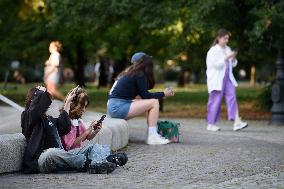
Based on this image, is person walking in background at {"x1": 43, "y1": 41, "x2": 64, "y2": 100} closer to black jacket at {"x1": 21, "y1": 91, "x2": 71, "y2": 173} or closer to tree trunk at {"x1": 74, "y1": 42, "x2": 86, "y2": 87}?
black jacket at {"x1": 21, "y1": 91, "x2": 71, "y2": 173}

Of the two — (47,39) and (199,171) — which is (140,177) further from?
(47,39)

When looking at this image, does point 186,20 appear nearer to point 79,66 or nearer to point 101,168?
point 101,168

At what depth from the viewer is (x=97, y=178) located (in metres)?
8.86

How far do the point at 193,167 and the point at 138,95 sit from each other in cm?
333

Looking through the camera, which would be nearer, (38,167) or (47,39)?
(38,167)

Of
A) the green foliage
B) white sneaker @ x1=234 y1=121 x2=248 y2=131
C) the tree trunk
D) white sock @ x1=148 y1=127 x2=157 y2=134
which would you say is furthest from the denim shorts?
the tree trunk

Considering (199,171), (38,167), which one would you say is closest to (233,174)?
(199,171)

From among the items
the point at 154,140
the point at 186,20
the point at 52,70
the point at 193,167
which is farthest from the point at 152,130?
the point at 186,20

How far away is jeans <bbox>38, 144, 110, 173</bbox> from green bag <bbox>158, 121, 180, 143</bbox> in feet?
12.5

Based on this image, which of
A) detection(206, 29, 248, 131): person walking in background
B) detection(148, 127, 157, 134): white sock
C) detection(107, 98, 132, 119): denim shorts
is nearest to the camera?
detection(148, 127, 157, 134): white sock

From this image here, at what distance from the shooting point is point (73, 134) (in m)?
9.84

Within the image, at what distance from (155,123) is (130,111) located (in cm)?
48

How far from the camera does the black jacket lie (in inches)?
356

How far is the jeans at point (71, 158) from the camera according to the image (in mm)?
9102
